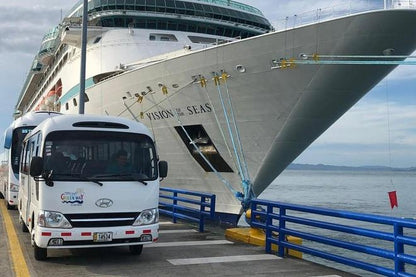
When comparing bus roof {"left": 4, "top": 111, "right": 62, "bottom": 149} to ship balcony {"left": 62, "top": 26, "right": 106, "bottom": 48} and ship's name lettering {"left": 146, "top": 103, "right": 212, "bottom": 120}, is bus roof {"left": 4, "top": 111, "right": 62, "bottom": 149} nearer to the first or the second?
ship's name lettering {"left": 146, "top": 103, "right": 212, "bottom": 120}

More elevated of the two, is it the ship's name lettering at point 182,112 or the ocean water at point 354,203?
the ship's name lettering at point 182,112

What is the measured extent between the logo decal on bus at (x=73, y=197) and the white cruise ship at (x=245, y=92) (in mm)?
A: 4166

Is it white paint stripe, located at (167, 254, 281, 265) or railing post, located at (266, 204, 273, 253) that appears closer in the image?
white paint stripe, located at (167, 254, 281, 265)

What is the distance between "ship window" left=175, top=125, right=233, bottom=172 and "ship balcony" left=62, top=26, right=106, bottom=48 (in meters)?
7.83

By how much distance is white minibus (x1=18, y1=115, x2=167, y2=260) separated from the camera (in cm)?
684

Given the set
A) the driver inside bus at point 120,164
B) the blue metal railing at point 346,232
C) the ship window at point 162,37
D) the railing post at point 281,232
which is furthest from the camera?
the ship window at point 162,37

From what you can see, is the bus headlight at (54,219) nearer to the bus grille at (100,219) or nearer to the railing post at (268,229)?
the bus grille at (100,219)

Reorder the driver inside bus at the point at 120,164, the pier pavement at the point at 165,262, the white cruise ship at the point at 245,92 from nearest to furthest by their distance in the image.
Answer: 1. the pier pavement at the point at 165,262
2. the driver inside bus at the point at 120,164
3. the white cruise ship at the point at 245,92

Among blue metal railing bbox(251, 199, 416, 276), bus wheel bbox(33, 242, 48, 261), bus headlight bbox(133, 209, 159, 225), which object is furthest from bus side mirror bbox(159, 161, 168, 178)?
bus wheel bbox(33, 242, 48, 261)

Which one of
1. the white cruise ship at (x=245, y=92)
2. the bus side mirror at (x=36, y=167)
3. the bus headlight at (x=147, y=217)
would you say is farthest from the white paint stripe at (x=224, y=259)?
the bus side mirror at (x=36, y=167)

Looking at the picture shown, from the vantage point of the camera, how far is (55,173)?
7062mm

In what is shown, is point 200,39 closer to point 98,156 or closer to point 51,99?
point 51,99

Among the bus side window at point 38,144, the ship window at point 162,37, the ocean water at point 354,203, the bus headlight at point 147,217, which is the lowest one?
the ocean water at point 354,203

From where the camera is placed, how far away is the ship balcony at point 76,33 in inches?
809
